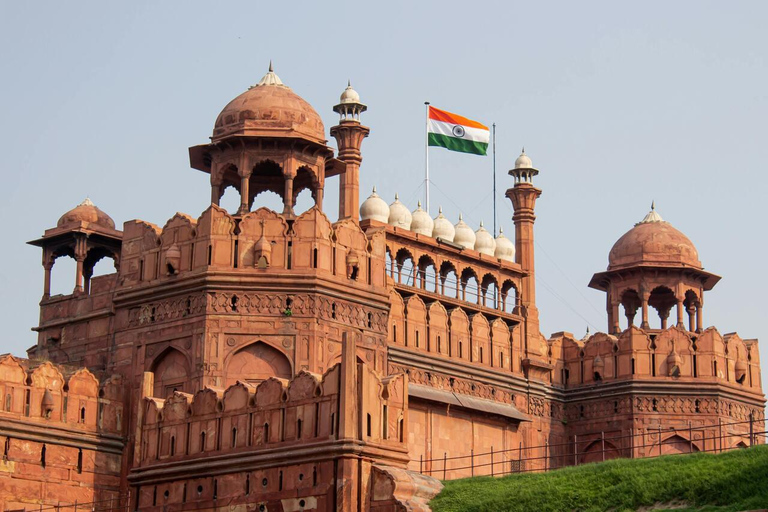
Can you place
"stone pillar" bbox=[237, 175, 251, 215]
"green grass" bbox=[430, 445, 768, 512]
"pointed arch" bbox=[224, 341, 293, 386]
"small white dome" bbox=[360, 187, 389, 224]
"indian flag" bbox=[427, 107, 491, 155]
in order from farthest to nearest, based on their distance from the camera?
"indian flag" bbox=[427, 107, 491, 155]
"small white dome" bbox=[360, 187, 389, 224]
"stone pillar" bbox=[237, 175, 251, 215]
"pointed arch" bbox=[224, 341, 293, 386]
"green grass" bbox=[430, 445, 768, 512]

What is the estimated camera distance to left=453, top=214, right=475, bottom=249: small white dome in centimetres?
4197

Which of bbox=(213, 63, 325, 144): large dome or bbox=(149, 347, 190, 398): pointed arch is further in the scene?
bbox=(213, 63, 325, 144): large dome

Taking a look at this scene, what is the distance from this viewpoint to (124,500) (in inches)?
1277

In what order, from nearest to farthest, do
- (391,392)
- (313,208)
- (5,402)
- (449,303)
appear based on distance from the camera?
(391,392), (5,402), (313,208), (449,303)

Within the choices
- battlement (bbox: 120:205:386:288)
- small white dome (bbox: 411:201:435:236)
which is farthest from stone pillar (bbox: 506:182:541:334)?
battlement (bbox: 120:205:386:288)

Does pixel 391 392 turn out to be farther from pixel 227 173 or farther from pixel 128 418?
pixel 227 173

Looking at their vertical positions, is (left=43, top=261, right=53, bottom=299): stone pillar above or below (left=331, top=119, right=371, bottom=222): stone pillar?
below

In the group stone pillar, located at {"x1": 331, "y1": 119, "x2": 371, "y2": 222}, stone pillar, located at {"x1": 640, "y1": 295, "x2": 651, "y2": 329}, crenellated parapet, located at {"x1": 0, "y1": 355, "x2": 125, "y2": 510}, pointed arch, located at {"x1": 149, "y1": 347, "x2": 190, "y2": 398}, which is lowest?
crenellated parapet, located at {"x1": 0, "y1": 355, "x2": 125, "y2": 510}

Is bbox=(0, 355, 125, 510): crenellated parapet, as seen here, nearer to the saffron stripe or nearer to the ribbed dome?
the ribbed dome

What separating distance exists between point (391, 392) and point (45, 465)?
7.39 metres

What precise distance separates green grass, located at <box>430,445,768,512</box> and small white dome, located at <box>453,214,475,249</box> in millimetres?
13241

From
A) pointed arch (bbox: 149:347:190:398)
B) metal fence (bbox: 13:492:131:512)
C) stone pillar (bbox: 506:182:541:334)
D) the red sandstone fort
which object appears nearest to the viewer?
the red sandstone fort

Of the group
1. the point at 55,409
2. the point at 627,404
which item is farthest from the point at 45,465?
the point at 627,404

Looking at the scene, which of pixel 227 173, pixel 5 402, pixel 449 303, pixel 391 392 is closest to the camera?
pixel 391 392
